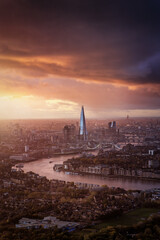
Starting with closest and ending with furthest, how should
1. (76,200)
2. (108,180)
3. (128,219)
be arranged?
(128,219) → (76,200) → (108,180)

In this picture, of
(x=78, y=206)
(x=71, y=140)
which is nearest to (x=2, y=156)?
(x=71, y=140)

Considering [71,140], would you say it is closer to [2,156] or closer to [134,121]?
[2,156]

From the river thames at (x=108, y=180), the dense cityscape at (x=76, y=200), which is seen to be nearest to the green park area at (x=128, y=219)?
the dense cityscape at (x=76, y=200)

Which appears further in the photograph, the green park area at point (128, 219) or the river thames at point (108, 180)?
the river thames at point (108, 180)

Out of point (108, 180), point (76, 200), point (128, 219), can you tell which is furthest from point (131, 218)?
point (108, 180)

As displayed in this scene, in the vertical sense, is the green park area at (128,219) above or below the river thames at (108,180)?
below

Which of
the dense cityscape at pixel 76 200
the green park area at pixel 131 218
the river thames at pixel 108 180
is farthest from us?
the river thames at pixel 108 180

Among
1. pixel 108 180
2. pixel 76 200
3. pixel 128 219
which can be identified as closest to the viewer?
pixel 128 219

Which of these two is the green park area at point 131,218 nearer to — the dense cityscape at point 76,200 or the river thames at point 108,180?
the dense cityscape at point 76,200

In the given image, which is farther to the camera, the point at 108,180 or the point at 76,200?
the point at 108,180

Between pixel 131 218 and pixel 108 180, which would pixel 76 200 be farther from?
pixel 108 180

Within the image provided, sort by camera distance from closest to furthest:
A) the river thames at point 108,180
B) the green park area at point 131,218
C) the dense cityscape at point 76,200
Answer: the dense cityscape at point 76,200
the green park area at point 131,218
the river thames at point 108,180
